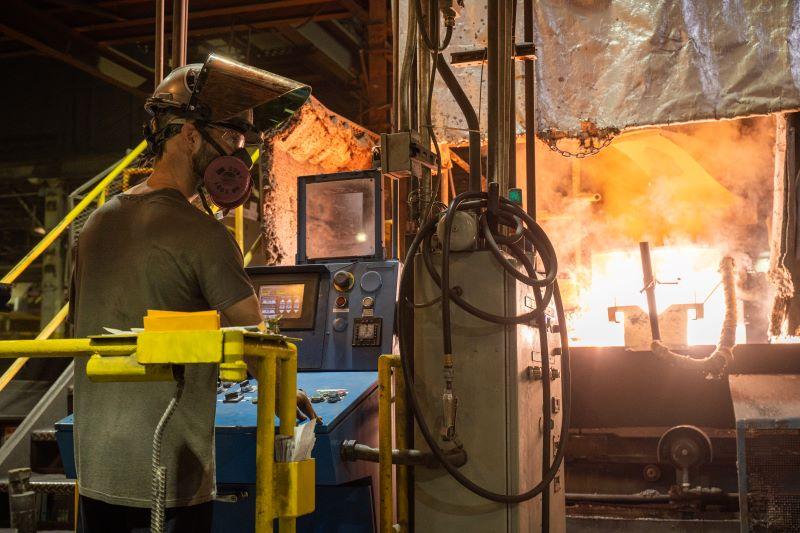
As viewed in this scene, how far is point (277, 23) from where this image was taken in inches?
420

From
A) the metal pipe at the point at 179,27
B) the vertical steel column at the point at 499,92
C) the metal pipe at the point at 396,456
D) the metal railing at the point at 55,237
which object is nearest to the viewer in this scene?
the metal pipe at the point at 396,456

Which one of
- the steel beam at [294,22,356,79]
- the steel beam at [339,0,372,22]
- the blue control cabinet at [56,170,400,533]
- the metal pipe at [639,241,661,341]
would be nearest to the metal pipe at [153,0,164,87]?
the blue control cabinet at [56,170,400,533]

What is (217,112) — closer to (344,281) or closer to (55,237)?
(344,281)

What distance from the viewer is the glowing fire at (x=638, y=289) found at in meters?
7.07

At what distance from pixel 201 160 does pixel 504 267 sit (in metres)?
1.25

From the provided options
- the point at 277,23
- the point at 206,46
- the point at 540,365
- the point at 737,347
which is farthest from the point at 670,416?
the point at 206,46

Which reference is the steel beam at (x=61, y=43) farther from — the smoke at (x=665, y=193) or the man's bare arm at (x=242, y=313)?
the man's bare arm at (x=242, y=313)

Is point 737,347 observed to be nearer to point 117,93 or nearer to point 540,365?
point 540,365

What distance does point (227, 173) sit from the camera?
2562mm

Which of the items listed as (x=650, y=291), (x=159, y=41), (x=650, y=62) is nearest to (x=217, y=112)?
(x=159, y=41)

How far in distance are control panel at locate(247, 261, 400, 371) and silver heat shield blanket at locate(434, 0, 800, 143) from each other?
6.98 feet

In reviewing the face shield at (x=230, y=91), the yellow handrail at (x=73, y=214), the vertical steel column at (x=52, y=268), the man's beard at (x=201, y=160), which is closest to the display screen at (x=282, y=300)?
the face shield at (x=230, y=91)

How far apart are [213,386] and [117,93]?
17.0 metres

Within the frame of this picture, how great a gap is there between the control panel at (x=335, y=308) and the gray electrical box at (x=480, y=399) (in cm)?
70
